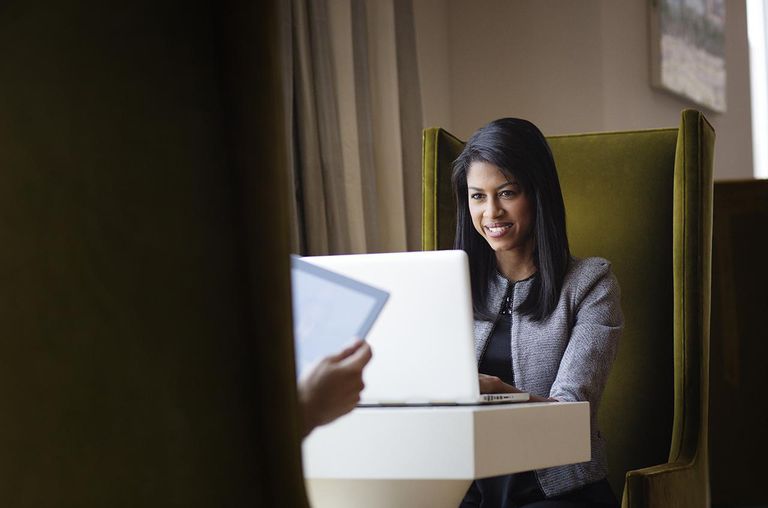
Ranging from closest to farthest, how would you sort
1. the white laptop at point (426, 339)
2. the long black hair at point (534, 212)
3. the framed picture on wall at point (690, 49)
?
the white laptop at point (426, 339), the long black hair at point (534, 212), the framed picture on wall at point (690, 49)

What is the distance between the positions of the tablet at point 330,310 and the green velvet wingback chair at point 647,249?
2.52 ft

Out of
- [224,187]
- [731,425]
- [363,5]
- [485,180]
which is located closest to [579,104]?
[363,5]

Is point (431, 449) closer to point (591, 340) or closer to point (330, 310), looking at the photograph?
point (330, 310)

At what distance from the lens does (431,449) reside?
39.2 inches

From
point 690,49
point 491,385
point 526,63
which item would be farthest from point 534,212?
point 690,49

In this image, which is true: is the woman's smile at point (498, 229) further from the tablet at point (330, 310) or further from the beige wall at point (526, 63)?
the beige wall at point (526, 63)

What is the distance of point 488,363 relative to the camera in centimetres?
165

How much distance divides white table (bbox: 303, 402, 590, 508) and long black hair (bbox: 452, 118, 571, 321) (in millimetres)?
514

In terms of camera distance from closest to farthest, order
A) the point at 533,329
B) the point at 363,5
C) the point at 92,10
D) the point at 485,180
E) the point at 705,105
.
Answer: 1. the point at 92,10
2. the point at 533,329
3. the point at 485,180
4. the point at 363,5
5. the point at 705,105

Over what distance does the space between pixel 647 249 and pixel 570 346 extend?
301 mm

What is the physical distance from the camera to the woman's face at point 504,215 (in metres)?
1.70

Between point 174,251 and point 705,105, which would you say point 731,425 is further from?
point 705,105

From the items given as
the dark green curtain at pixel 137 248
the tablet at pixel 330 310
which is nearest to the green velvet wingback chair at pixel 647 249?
the tablet at pixel 330 310

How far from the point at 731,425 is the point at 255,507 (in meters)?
2.06
